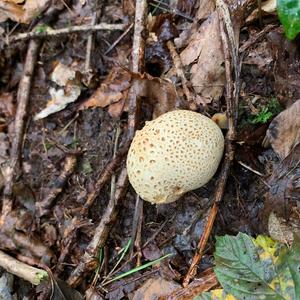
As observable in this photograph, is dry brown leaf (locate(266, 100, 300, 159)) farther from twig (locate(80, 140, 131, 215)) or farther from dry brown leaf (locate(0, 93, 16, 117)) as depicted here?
dry brown leaf (locate(0, 93, 16, 117))

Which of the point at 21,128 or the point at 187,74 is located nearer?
the point at 187,74

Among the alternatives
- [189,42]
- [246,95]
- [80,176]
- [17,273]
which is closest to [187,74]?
[189,42]

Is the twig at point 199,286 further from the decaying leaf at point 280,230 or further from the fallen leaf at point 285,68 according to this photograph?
the fallen leaf at point 285,68

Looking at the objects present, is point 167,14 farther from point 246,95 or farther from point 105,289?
point 105,289

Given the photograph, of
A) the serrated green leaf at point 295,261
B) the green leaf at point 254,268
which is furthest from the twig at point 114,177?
the serrated green leaf at point 295,261

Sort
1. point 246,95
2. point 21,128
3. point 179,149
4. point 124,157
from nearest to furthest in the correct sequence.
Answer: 1. point 179,149
2. point 246,95
3. point 124,157
4. point 21,128

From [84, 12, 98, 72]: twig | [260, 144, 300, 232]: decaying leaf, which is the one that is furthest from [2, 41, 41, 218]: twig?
[260, 144, 300, 232]: decaying leaf
